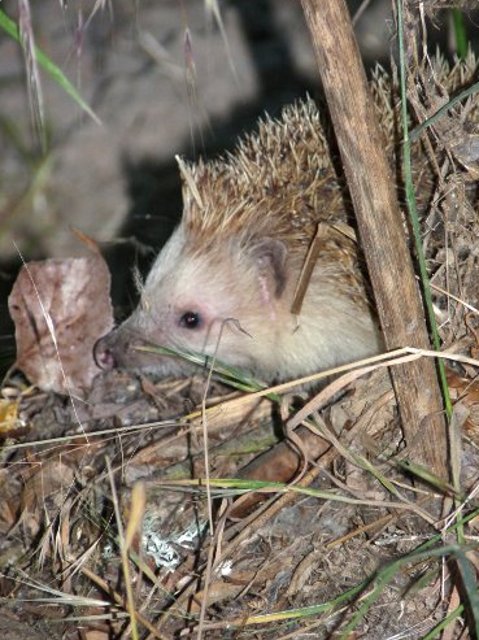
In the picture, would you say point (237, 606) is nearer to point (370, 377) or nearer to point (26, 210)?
point (370, 377)

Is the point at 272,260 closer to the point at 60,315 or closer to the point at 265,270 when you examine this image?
the point at 265,270

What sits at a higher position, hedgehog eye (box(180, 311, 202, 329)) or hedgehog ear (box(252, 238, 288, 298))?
hedgehog ear (box(252, 238, 288, 298))

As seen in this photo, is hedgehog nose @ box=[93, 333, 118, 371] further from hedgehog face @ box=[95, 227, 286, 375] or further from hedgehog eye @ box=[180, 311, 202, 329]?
hedgehog eye @ box=[180, 311, 202, 329]

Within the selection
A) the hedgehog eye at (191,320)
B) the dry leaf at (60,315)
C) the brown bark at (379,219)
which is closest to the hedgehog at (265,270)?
the hedgehog eye at (191,320)

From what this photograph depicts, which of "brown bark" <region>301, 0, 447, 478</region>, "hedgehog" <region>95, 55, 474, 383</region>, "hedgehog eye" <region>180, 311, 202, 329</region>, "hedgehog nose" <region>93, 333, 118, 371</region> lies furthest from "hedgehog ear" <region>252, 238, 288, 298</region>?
"brown bark" <region>301, 0, 447, 478</region>

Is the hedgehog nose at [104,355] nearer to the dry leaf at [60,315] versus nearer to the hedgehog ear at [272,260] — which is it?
the dry leaf at [60,315]

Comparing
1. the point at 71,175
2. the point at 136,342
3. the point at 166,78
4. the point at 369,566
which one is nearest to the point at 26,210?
the point at 71,175
